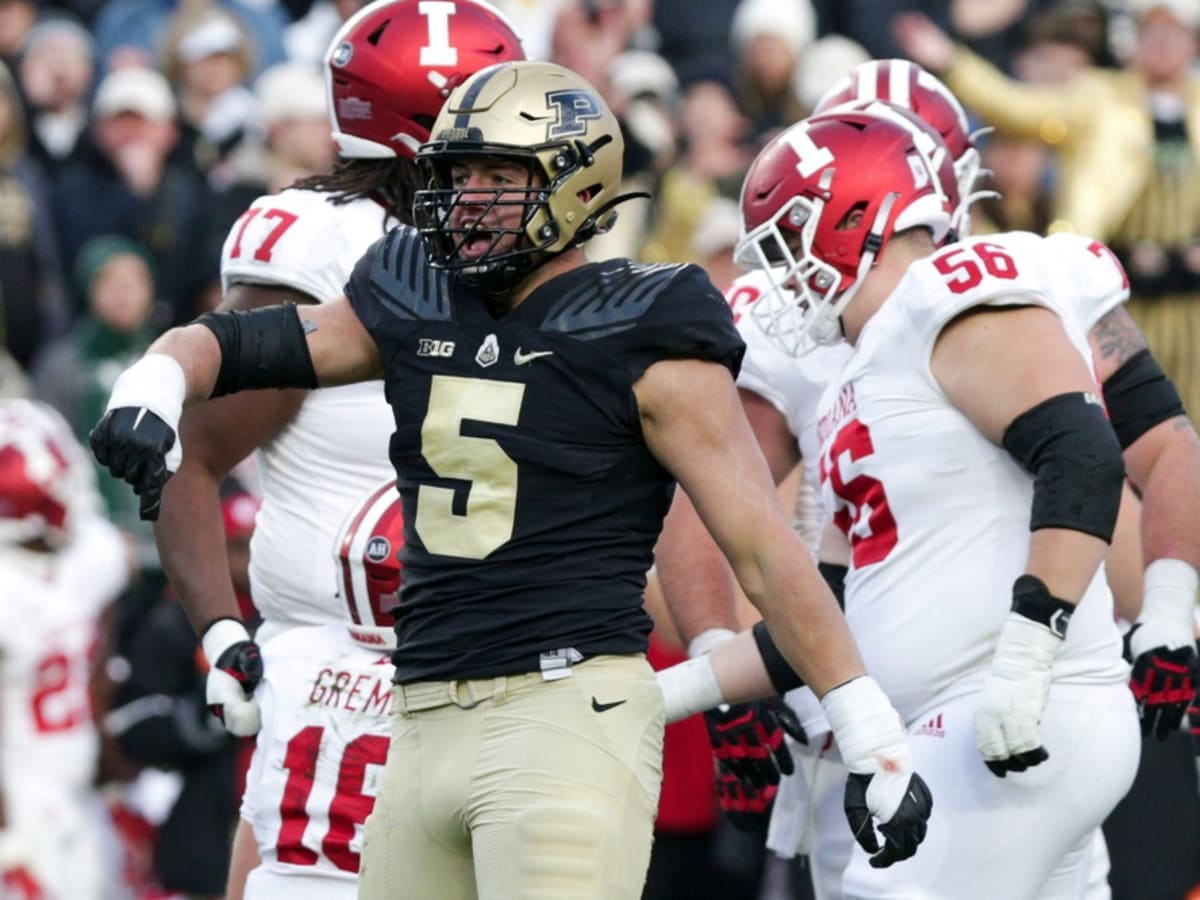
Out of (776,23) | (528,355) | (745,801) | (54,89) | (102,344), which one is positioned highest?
(528,355)

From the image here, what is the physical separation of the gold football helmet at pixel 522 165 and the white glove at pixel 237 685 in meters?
1.30

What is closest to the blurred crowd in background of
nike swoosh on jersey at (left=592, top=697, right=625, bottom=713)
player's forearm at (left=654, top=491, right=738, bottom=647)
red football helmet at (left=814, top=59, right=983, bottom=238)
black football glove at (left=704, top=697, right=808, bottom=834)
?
red football helmet at (left=814, top=59, right=983, bottom=238)

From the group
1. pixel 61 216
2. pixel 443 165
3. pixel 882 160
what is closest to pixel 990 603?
pixel 882 160

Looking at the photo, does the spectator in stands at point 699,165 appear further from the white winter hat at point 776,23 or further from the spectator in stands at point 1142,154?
the spectator in stands at point 1142,154

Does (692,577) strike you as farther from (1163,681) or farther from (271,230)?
(271,230)

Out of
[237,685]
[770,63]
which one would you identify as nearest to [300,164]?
[770,63]

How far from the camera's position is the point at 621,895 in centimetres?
411

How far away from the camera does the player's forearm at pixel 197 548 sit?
5414 mm

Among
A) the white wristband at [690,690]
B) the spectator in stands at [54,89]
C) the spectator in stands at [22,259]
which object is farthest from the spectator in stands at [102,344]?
the white wristband at [690,690]

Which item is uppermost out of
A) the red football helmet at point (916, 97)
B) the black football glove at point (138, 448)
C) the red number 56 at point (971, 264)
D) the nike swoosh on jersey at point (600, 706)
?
the red number 56 at point (971, 264)

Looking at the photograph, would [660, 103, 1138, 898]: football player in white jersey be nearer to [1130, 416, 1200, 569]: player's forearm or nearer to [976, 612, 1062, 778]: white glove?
[976, 612, 1062, 778]: white glove

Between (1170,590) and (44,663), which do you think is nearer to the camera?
(1170,590)

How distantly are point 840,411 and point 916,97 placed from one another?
1.39m

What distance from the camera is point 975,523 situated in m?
4.83
